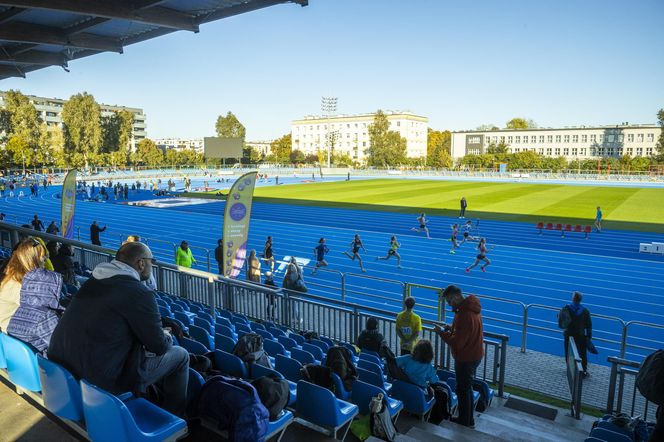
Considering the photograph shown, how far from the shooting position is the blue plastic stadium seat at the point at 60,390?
3.26 meters

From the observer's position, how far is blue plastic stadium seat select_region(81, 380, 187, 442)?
2770mm

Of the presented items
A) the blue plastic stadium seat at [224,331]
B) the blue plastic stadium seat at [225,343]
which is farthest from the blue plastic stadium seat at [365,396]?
the blue plastic stadium seat at [224,331]

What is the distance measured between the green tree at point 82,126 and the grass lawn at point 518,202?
45.9 m

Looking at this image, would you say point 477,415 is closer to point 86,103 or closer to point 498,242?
point 498,242

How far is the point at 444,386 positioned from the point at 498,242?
20219mm

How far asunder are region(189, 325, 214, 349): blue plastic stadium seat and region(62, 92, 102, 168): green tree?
290 ft

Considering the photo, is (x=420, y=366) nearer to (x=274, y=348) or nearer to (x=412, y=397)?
(x=412, y=397)

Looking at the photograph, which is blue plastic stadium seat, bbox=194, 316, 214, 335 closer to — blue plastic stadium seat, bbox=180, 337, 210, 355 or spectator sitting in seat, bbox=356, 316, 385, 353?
blue plastic stadium seat, bbox=180, 337, 210, 355

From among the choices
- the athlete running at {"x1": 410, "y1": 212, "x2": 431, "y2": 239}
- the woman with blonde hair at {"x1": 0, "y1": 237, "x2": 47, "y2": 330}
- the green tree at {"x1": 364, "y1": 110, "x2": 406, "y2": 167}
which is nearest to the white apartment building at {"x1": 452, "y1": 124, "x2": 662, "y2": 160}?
the green tree at {"x1": 364, "y1": 110, "x2": 406, "y2": 167}

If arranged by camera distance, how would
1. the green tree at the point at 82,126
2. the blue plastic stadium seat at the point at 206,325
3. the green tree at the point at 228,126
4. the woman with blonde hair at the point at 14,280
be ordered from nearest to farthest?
the woman with blonde hair at the point at 14,280
the blue plastic stadium seat at the point at 206,325
the green tree at the point at 82,126
the green tree at the point at 228,126

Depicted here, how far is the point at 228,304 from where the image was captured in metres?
10.0

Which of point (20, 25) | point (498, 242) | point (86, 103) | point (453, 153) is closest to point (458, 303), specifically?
point (20, 25)

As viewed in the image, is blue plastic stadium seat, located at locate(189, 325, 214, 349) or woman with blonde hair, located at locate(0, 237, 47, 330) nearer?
woman with blonde hair, located at locate(0, 237, 47, 330)

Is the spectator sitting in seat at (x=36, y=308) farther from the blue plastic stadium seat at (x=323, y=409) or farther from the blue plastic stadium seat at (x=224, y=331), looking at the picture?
the blue plastic stadium seat at (x=224, y=331)
